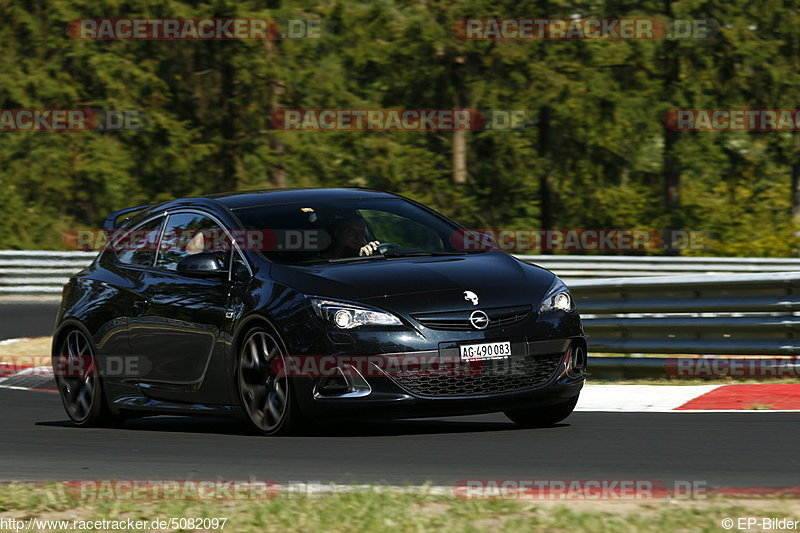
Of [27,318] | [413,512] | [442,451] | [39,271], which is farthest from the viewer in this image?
[39,271]

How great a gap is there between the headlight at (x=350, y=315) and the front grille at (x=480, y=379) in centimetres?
31

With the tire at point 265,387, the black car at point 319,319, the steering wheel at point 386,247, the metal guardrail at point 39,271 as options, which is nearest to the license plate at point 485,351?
the black car at point 319,319

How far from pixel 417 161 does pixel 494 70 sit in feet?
9.48

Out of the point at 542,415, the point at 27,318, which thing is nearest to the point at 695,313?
the point at 542,415

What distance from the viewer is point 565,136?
1444 inches

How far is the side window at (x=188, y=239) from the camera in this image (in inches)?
356

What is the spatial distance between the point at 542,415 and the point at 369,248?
149 cm

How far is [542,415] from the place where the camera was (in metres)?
8.84

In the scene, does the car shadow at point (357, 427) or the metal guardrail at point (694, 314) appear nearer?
the car shadow at point (357, 427)

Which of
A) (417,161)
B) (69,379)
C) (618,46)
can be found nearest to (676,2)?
(618,46)

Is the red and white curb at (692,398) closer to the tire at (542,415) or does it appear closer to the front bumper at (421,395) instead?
the tire at (542,415)

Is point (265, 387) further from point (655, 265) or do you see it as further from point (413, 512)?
point (655, 265)

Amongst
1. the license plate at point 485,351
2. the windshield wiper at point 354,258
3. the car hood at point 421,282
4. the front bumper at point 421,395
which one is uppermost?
the windshield wiper at point 354,258

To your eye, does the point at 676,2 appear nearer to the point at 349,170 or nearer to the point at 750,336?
the point at 349,170
